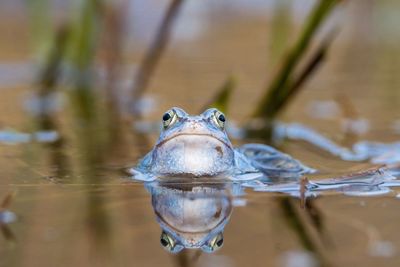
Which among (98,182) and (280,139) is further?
(280,139)

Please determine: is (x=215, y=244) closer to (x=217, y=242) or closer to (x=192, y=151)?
(x=217, y=242)

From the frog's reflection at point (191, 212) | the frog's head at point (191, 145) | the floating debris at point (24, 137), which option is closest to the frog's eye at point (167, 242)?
the frog's reflection at point (191, 212)

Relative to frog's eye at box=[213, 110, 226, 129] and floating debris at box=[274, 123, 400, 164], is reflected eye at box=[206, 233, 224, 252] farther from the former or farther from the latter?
floating debris at box=[274, 123, 400, 164]

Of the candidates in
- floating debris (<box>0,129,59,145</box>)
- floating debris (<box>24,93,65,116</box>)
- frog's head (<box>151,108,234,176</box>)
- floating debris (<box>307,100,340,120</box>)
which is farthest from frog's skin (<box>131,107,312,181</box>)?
floating debris (<box>24,93,65,116</box>)

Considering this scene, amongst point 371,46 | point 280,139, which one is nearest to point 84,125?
point 280,139

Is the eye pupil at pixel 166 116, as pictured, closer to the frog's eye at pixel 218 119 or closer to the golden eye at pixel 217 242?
the frog's eye at pixel 218 119

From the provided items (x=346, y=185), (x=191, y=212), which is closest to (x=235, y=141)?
(x=346, y=185)

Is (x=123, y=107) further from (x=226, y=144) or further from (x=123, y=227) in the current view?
(x=123, y=227)
